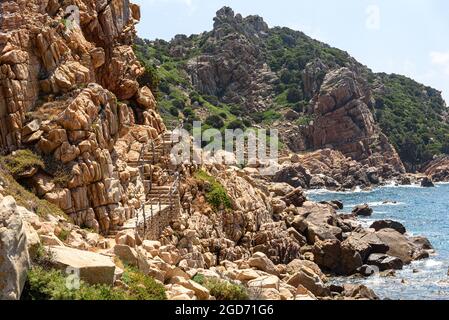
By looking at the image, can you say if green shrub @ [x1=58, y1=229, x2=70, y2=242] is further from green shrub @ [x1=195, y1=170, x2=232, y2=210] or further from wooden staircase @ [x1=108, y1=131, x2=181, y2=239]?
green shrub @ [x1=195, y1=170, x2=232, y2=210]

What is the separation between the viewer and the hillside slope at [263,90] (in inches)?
5413

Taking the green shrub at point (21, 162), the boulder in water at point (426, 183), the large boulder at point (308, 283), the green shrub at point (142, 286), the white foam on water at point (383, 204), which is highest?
the green shrub at point (21, 162)

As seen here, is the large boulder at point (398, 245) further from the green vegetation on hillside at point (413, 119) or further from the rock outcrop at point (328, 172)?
the green vegetation on hillside at point (413, 119)

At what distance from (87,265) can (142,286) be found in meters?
2.08

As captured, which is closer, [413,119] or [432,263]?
[432,263]

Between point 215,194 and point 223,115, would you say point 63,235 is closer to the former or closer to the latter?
point 215,194

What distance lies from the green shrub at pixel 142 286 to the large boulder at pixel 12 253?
315 cm

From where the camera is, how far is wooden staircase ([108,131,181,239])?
95.2 feet

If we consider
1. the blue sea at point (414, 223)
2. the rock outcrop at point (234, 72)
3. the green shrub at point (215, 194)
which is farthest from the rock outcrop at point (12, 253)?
the rock outcrop at point (234, 72)

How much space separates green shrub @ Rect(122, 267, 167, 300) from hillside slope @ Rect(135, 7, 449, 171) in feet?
343

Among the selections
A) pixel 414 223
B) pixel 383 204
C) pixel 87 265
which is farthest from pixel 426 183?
pixel 87 265

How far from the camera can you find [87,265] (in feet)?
45.5

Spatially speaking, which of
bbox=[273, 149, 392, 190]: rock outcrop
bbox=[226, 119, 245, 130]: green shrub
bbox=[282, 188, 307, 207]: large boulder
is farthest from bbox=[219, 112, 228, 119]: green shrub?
bbox=[282, 188, 307, 207]: large boulder
